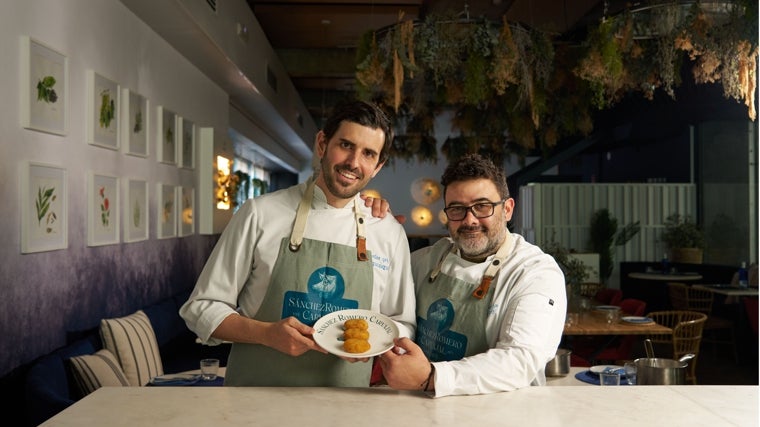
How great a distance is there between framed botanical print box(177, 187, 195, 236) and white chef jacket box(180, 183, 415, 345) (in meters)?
4.35

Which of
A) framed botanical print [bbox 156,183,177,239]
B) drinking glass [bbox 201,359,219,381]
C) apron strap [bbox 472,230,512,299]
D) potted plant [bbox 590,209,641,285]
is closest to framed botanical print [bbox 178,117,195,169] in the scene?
framed botanical print [bbox 156,183,177,239]

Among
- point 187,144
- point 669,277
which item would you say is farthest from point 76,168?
point 669,277

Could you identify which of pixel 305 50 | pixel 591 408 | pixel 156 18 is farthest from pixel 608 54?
pixel 305 50

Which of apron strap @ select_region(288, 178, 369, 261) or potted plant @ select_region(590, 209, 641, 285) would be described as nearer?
apron strap @ select_region(288, 178, 369, 261)

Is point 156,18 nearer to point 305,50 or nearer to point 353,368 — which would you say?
point 353,368

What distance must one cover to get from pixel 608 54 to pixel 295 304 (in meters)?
4.49

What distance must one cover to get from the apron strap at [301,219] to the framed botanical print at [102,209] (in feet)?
8.11

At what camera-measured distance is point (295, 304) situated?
2.20m

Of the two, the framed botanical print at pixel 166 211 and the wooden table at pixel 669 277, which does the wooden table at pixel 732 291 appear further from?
the framed botanical print at pixel 166 211

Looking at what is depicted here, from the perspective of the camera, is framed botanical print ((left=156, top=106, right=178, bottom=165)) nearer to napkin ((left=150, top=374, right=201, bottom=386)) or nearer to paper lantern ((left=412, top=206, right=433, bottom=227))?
napkin ((left=150, top=374, right=201, bottom=386))

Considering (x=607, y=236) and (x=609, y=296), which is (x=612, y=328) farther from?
(x=607, y=236)

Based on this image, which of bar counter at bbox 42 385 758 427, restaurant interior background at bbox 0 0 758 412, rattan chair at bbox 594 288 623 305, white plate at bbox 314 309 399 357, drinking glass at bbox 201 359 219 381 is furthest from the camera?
rattan chair at bbox 594 288 623 305

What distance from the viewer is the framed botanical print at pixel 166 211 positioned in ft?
19.1

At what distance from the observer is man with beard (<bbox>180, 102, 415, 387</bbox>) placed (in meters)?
2.19
